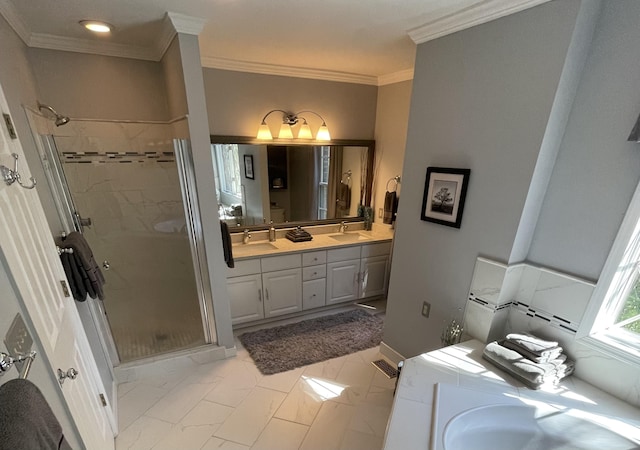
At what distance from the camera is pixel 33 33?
1.92 m

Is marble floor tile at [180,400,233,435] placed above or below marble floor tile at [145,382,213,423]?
above

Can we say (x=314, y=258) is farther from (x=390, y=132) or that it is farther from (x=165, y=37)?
(x=165, y=37)

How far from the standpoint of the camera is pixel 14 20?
1.66m

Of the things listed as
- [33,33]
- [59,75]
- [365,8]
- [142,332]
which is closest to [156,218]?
[142,332]

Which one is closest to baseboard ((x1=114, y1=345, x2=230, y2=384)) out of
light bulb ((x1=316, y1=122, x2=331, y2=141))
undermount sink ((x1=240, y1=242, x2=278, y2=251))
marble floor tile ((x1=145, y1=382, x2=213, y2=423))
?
marble floor tile ((x1=145, y1=382, x2=213, y2=423))

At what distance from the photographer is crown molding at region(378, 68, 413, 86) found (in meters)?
2.91

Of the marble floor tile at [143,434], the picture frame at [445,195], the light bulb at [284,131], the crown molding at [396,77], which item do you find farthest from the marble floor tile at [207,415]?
the crown molding at [396,77]

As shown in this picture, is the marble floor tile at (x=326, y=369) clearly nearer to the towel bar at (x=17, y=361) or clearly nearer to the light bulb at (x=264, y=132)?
the towel bar at (x=17, y=361)

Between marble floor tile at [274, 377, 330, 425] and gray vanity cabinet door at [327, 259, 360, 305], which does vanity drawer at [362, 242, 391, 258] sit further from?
marble floor tile at [274, 377, 330, 425]

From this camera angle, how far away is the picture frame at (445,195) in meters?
1.77

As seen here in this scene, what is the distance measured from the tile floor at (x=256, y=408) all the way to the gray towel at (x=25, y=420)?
1.30 meters

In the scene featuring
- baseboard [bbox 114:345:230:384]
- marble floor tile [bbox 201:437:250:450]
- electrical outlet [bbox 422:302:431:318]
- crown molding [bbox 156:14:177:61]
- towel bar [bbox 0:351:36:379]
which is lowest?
marble floor tile [bbox 201:437:250:450]

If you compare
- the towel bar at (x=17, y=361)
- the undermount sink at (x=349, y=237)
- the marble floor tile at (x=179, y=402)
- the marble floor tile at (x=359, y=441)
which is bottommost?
the marble floor tile at (x=179, y=402)

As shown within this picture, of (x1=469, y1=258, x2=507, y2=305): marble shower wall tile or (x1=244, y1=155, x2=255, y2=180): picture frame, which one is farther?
Result: (x1=244, y1=155, x2=255, y2=180): picture frame
